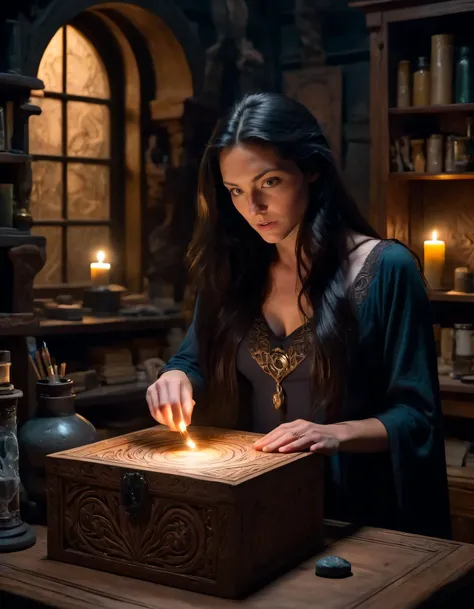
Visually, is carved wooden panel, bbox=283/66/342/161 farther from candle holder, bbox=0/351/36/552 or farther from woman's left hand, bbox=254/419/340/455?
woman's left hand, bbox=254/419/340/455

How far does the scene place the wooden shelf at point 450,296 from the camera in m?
4.14

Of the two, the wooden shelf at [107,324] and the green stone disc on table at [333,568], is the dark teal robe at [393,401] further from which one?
the wooden shelf at [107,324]

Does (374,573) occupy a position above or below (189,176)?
below

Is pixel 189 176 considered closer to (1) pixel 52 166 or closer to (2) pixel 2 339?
(1) pixel 52 166

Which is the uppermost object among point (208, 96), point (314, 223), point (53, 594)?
point (208, 96)

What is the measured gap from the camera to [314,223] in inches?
86.7

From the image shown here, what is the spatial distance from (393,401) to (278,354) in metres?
0.28

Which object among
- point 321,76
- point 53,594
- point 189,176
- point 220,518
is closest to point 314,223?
point 220,518

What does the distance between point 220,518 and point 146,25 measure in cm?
313

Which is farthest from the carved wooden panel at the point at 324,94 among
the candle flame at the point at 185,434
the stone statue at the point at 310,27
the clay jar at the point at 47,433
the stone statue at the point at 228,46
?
the candle flame at the point at 185,434

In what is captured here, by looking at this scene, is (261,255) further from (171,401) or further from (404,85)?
(404,85)

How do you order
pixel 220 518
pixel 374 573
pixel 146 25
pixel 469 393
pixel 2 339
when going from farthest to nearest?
1. pixel 146 25
2. pixel 469 393
3. pixel 2 339
4. pixel 374 573
5. pixel 220 518

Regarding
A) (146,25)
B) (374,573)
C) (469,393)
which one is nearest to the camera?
(374,573)

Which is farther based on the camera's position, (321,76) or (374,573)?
(321,76)
